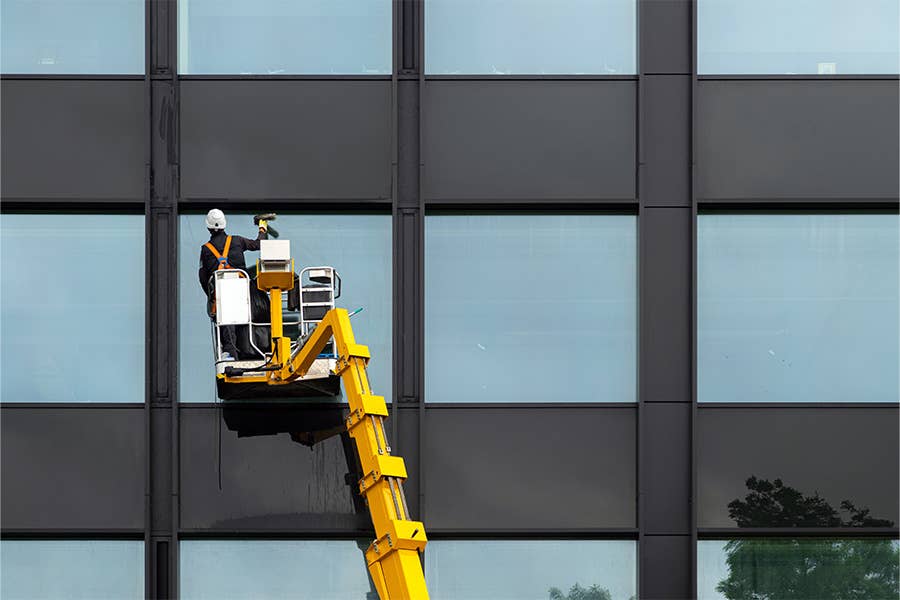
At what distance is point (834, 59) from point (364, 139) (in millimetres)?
5765

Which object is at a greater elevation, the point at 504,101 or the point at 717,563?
the point at 504,101

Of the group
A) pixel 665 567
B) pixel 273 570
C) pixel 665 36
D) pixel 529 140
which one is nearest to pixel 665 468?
pixel 665 567

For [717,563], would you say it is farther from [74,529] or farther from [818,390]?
[74,529]

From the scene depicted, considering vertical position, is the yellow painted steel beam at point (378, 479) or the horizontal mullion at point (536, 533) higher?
the yellow painted steel beam at point (378, 479)

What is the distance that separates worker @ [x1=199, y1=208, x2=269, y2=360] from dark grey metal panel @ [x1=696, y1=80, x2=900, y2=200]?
538 cm

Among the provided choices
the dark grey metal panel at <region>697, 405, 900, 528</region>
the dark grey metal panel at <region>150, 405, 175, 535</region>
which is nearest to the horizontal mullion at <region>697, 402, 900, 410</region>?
the dark grey metal panel at <region>697, 405, 900, 528</region>

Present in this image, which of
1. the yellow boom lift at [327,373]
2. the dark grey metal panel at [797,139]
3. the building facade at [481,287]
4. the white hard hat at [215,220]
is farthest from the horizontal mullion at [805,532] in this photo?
the white hard hat at [215,220]

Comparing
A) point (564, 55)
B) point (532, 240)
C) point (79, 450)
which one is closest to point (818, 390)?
point (532, 240)

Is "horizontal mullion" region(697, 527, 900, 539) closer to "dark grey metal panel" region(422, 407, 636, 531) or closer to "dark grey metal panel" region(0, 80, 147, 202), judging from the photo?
"dark grey metal panel" region(422, 407, 636, 531)

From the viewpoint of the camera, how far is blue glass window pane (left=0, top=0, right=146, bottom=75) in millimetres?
15461

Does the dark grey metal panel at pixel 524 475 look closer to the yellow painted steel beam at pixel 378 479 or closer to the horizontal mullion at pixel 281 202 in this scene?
the yellow painted steel beam at pixel 378 479

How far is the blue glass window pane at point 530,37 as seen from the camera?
1554cm

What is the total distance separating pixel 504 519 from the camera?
49.0 ft

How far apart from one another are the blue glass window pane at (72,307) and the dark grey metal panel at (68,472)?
355 mm
